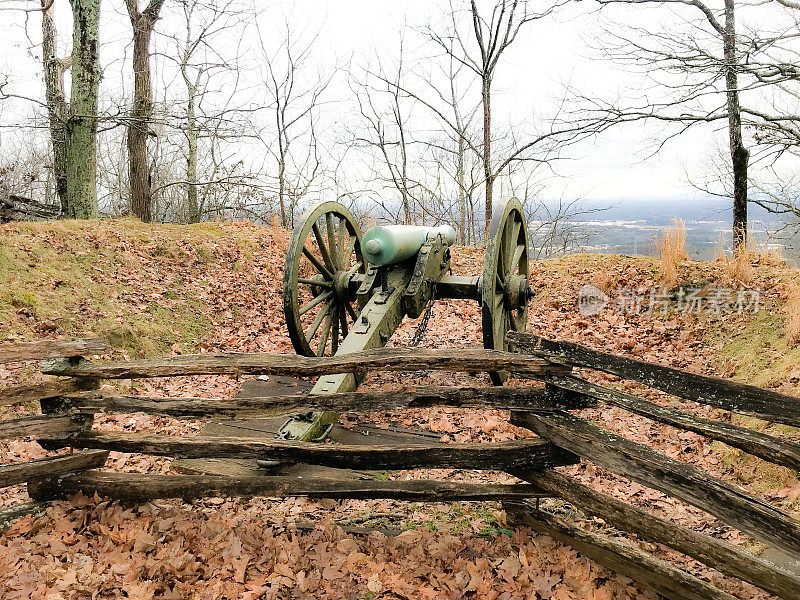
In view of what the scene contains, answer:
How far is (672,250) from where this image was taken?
27.4 ft

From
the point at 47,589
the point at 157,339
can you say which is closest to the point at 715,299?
the point at 157,339

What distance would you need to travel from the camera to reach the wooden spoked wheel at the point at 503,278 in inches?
186

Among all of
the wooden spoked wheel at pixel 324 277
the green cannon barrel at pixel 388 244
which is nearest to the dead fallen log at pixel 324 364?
the wooden spoked wheel at pixel 324 277

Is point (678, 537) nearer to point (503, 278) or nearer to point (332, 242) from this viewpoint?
point (503, 278)

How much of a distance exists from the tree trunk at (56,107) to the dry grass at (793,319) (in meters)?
10.5

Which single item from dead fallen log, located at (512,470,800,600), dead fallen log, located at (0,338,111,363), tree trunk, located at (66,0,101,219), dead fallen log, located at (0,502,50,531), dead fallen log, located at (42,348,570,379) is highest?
tree trunk, located at (66,0,101,219)

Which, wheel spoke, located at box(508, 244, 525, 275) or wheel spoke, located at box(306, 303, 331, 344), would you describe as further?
wheel spoke, located at box(508, 244, 525, 275)

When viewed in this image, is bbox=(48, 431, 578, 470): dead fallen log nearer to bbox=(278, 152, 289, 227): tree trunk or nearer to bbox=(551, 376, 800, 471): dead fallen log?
bbox=(551, 376, 800, 471): dead fallen log

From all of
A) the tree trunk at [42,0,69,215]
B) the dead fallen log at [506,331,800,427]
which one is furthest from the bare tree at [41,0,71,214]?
the dead fallen log at [506,331,800,427]

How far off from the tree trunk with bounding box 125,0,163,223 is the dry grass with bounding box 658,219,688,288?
960 centimetres

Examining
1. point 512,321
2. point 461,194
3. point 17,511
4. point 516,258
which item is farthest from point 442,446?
point 461,194

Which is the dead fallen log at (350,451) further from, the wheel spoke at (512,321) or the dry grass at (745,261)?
the dry grass at (745,261)

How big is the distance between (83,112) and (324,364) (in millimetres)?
8163

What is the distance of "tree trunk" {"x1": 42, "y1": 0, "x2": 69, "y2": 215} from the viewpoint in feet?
30.0
